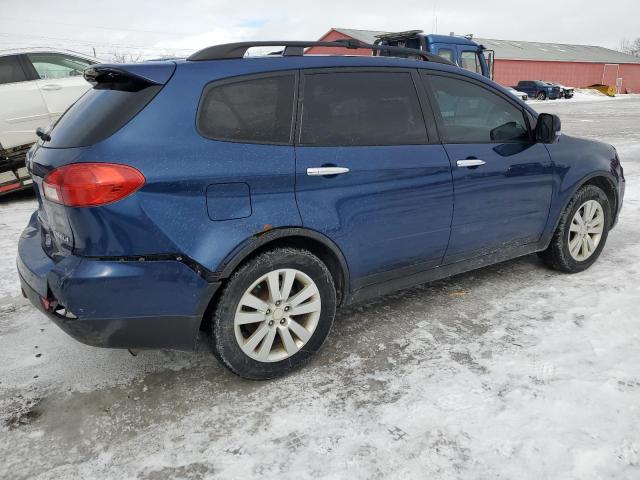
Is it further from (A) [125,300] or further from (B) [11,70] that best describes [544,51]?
(A) [125,300]

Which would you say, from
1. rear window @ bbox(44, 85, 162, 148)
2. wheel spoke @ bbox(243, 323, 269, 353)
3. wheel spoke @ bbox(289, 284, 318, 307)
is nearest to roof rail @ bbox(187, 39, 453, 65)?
rear window @ bbox(44, 85, 162, 148)

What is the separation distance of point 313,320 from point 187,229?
88 cm

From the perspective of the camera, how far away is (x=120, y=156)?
7.41ft

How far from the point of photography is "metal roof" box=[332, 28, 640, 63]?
1751 inches

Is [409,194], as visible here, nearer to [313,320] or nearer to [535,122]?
[313,320]

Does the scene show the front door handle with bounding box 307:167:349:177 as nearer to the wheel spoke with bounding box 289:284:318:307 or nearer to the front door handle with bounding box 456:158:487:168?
the wheel spoke with bounding box 289:284:318:307

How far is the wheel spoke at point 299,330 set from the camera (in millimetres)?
2764

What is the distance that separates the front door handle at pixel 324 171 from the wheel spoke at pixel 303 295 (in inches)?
22.9

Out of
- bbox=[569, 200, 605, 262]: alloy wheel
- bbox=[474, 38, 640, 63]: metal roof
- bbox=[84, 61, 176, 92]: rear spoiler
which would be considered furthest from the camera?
bbox=[474, 38, 640, 63]: metal roof

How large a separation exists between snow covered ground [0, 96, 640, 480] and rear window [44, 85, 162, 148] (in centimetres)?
128

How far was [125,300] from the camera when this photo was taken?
2340 millimetres

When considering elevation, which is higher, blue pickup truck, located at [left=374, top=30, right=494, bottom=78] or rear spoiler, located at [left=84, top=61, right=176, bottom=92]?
blue pickup truck, located at [left=374, top=30, right=494, bottom=78]

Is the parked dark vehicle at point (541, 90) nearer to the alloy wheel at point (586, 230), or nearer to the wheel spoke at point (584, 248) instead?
the alloy wheel at point (586, 230)

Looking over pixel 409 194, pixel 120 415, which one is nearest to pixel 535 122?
pixel 409 194
